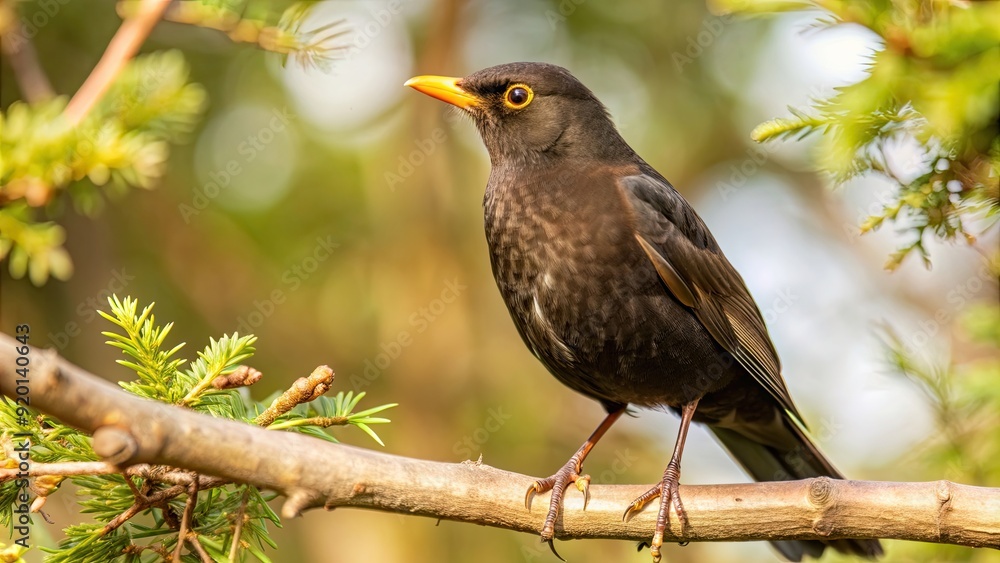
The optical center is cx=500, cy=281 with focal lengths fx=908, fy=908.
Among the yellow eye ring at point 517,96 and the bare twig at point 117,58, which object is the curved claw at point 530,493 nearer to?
the bare twig at point 117,58

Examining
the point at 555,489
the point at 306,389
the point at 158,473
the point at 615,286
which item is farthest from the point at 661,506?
the point at 158,473

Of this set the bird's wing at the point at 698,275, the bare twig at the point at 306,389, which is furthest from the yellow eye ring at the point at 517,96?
the bare twig at the point at 306,389

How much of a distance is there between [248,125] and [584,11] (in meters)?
2.35

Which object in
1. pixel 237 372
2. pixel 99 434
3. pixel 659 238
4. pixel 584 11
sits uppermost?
pixel 584 11

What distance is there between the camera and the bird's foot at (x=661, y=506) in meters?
3.03

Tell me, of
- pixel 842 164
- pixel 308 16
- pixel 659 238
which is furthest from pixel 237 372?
pixel 659 238

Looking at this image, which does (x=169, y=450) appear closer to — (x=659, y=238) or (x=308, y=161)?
(x=659, y=238)

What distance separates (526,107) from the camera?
4262 millimetres

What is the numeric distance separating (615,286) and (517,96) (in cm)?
117

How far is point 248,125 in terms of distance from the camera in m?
6.04

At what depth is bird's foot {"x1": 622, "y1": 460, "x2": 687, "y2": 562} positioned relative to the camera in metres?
3.03

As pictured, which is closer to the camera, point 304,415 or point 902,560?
point 304,415

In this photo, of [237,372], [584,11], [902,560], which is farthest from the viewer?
[584,11]

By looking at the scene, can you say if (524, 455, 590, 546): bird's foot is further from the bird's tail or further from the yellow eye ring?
the yellow eye ring
